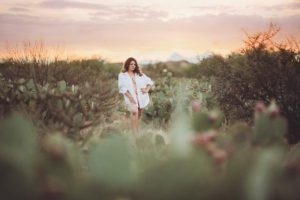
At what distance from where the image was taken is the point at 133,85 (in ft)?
28.9

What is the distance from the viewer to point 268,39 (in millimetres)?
7215

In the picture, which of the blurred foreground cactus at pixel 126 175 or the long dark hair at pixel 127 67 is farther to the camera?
the long dark hair at pixel 127 67

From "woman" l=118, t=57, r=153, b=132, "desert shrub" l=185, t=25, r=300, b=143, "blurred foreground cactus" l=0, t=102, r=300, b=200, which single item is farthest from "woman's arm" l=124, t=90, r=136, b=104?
"blurred foreground cactus" l=0, t=102, r=300, b=200

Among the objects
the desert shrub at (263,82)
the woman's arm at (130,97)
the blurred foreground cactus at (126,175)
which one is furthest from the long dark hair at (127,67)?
the blurred foreground cactus at (126,175)

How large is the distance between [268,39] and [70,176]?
636 centimetres

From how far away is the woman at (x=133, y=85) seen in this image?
28.8 ft

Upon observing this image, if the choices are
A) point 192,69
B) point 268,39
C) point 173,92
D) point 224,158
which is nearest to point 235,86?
point 268,39

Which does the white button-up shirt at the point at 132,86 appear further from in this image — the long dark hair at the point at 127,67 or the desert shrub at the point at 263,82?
the desert shrub at the point at 263,82

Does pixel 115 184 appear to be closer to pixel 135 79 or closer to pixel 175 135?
pixel 175 135

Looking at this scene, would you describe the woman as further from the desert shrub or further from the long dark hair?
the desert shrub

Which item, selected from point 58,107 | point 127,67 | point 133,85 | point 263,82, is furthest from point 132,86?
point 58,107

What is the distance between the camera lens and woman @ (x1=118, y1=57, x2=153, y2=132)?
28.8 feet

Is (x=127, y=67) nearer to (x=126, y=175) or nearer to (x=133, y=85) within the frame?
(x=133, y=85)

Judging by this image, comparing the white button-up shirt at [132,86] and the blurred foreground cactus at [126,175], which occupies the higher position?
the blurred foreground cactus at [126,175]
